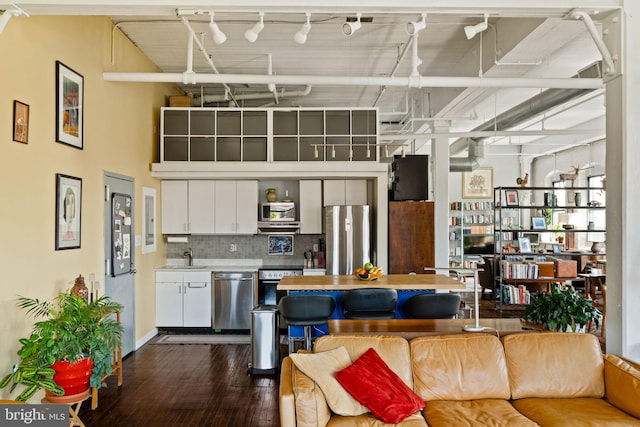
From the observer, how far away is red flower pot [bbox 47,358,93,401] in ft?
10.3

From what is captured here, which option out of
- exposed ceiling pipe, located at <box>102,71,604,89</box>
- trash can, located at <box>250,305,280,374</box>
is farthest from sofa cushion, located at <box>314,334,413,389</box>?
exposed ceiling pipe, located at <box>102,71,604,89</box>

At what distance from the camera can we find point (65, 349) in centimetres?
317

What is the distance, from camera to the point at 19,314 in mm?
3459

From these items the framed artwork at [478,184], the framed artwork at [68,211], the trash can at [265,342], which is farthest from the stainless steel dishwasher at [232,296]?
→ the framed artwork at [478,184]

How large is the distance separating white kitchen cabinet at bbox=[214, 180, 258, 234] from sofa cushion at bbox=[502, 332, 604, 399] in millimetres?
4496

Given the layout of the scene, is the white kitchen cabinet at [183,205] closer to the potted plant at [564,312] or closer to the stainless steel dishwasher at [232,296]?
the stainless steel dishwasher at [232,296]

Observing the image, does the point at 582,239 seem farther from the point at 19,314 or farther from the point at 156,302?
the point at 19,314

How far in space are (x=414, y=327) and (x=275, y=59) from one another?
4.17m

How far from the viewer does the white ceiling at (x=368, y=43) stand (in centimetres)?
319

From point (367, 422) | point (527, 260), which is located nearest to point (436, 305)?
point (367, 422)

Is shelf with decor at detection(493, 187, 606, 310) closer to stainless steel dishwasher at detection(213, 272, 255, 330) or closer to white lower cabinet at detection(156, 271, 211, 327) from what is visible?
stainless steel dishwasher at detection(213, 272, 255, 330)

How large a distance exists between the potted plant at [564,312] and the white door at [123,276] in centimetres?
436

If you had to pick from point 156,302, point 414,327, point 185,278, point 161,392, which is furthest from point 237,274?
point 414,327

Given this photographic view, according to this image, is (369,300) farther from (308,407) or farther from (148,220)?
(148,220)
